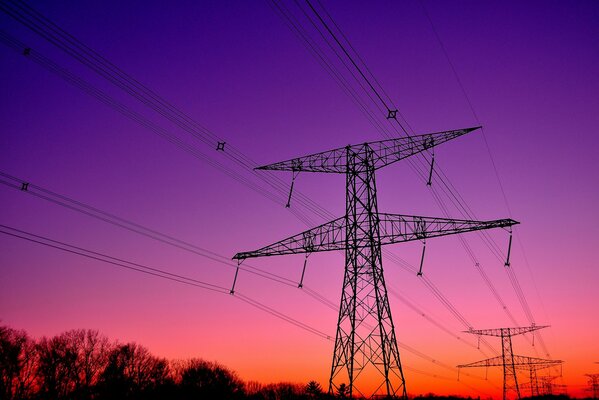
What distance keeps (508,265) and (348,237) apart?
9.04 m

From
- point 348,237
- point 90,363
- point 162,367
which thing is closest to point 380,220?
point 348,237

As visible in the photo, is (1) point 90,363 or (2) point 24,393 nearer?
(2) point 24,393

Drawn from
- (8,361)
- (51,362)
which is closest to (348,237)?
(8,361)

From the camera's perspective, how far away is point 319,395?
29.7 meters

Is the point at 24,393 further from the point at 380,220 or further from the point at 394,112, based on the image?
the point at 394,112

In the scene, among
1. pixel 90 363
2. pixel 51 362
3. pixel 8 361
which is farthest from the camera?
pixel 90 363

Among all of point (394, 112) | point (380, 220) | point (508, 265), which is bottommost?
point (508, 265)

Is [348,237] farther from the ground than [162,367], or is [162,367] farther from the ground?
[348,237]

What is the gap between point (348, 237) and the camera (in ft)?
81.0

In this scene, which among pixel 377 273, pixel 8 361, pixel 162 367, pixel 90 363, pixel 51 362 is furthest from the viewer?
pixel 162 367

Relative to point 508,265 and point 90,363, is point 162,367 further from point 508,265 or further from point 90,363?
point 508,265

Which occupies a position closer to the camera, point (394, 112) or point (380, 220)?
point (394, 112)

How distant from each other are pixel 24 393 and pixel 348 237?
52.9 m

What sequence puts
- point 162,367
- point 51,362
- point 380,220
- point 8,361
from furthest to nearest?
point 162,367
point 51,362
point 8,361
point 380,220
